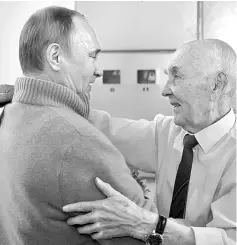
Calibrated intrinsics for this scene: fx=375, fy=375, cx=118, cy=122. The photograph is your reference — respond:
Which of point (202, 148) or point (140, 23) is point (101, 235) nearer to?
point (202, 148)

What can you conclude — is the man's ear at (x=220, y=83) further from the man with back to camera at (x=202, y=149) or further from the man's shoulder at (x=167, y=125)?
the man's shoulder at (x=167, y=125)

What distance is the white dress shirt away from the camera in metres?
1.31

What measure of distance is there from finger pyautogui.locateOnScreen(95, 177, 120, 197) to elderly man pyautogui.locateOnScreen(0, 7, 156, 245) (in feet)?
0.05

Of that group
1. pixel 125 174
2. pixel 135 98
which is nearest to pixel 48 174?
pixel 125 174

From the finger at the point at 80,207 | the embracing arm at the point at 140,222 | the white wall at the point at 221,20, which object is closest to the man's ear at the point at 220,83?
the embracing arm at the point at 140,222

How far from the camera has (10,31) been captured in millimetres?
3359

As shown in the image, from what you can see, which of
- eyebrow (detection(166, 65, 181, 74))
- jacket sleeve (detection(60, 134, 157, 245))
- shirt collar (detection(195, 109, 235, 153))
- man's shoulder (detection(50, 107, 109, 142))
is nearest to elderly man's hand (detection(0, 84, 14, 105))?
man's shoulder (detection(50, 107, 109, 142))

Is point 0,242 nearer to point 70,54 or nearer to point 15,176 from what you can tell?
point 15,176

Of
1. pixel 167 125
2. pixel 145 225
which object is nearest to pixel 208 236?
pixel 145 225

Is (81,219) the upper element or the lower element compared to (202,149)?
lower

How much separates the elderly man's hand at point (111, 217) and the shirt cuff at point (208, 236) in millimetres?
189

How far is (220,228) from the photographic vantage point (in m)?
1.32

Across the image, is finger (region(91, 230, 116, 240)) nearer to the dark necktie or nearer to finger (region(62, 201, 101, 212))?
finger (region(62, 201, 101, 212))

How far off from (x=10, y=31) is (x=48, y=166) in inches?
106
